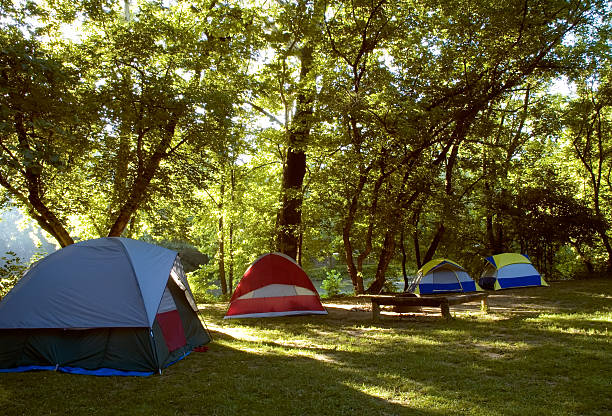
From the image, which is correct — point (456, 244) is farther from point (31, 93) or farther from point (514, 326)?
point (31, 93)

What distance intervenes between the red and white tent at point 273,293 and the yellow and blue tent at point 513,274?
8.61m

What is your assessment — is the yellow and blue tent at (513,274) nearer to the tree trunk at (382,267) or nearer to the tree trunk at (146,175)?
the tree trunk at (382,267)

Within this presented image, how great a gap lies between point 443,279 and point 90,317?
12.0m

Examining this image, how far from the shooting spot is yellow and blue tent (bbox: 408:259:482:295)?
46.9 ft

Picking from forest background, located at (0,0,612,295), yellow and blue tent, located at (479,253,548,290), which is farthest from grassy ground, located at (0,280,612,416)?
yellow and blue tent, located at (479,253,548,290)

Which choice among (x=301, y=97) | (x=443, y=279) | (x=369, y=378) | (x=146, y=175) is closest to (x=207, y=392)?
(x=369, y=378)

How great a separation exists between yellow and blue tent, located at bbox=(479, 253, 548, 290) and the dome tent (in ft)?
42.9

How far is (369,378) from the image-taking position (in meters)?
4.95

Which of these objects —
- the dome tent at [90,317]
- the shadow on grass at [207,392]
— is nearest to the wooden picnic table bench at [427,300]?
the shadow on grass at [207,392]

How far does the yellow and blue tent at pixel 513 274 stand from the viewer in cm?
1514

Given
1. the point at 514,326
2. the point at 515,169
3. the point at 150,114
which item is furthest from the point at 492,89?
the point at 150,114

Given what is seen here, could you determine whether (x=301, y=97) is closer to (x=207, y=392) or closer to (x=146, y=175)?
(x=146, y=175)

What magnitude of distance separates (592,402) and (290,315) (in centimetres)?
696

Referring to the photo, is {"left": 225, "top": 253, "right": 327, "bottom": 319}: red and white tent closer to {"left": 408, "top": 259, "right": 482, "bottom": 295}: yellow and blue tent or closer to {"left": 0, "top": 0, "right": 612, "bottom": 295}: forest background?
{"left": 0, "top": 0, "right": 612, "bottom": 295}: forest background
